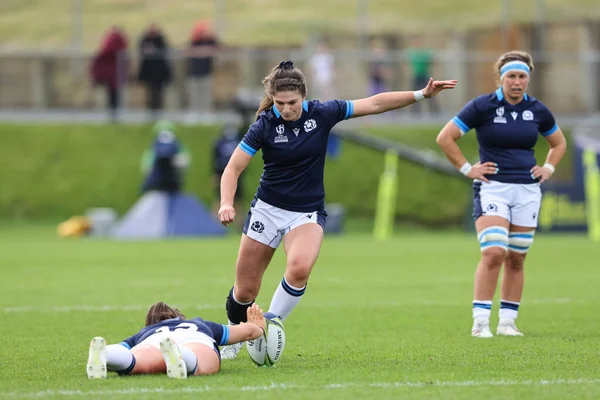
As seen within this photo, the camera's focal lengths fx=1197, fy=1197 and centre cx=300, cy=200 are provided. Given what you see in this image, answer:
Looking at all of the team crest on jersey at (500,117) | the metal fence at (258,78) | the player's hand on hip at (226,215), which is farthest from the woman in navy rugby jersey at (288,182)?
the metal fence at (258,78)

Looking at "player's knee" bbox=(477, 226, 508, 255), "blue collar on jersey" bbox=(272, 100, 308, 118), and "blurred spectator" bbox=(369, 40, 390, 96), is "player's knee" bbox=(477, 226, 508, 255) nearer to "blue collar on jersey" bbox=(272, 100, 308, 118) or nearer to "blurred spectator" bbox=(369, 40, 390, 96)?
"blue collar on jersey" bbox=(272, 100, 308, 118)

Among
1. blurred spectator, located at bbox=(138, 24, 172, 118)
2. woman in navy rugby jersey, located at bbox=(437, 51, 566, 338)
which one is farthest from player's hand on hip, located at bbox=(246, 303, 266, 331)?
blurred spectator, located at bbox=(138, 24, 172, 118)

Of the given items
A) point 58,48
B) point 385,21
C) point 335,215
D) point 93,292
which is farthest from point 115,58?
point 93,292

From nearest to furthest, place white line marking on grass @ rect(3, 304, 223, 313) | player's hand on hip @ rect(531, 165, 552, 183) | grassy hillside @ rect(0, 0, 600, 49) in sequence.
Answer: player's hand on hip @ rect(531, 165, 552, 183) → white line marking on grass @ rect(3, 304, 223, 313) → grassy hillside @ rect(0, 0, 600, 49)

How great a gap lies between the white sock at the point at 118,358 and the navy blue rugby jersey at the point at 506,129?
4.12 m

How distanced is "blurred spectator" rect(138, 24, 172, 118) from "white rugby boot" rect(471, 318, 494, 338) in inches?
866

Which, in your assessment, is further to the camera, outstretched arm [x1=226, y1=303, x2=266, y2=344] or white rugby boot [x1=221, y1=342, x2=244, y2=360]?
white rugby boot [x1=221, y1=342, x2=244, y2=360]

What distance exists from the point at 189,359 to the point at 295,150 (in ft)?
6.10

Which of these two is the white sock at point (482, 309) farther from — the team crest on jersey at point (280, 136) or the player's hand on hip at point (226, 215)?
the player's hand on hip at point (226, 215)

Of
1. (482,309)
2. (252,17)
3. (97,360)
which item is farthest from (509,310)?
(252,17)

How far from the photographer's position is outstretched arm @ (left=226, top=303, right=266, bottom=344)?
782 centimetres

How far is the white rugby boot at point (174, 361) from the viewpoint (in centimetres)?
709

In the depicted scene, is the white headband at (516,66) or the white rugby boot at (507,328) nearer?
the white rugby boot at (507,328)

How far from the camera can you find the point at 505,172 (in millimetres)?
10172
